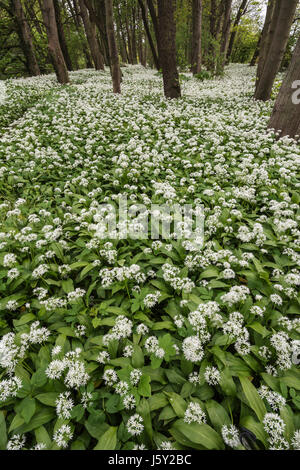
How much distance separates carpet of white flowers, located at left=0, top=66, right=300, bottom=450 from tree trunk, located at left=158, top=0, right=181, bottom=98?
21.8 ft

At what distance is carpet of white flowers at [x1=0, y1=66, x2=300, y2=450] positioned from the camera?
1.96 metres

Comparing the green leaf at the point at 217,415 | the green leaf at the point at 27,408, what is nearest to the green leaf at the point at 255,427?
the green leaf at the point at 217,415

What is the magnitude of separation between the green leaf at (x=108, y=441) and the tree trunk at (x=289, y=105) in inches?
311

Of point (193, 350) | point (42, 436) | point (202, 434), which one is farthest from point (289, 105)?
point (42, 436)

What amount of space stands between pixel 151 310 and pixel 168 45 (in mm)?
11276

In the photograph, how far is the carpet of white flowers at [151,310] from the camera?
196 centimetres

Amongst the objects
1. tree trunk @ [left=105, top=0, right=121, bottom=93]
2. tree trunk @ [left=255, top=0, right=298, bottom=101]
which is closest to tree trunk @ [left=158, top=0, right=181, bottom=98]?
tree trunk @ [left=105, top=0, right=121, bottom=93]

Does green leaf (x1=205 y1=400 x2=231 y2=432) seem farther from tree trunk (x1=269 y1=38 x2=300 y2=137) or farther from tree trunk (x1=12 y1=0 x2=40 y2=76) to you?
tree trunk (x1=12 y1=0 x2=40 y2=76)

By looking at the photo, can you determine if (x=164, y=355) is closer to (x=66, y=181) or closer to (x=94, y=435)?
(x=94, y=435)

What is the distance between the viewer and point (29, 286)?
10.6ft

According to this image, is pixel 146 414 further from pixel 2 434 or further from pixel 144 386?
pixel 2 434

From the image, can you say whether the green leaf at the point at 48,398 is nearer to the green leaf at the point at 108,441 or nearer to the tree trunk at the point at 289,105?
the green leaf at the point at 108,441

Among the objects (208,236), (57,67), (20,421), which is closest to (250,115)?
(208,236)
